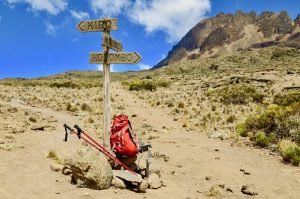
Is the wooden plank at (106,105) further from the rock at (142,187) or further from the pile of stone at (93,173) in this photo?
the rock at (142,187)

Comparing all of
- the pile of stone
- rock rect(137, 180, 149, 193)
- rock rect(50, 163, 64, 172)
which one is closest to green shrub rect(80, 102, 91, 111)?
rock rect(50, 163, 64, 172)

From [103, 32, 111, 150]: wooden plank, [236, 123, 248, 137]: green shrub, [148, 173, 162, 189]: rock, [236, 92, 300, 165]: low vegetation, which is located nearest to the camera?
[148, 173, 162, 189]: rock

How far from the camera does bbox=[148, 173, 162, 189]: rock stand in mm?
8391

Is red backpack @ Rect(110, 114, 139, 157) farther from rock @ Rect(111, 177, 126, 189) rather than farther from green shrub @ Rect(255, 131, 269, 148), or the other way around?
green shrub @ Rect(255, 131, 269, 148)

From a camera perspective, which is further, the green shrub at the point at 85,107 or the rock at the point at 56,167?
the green shrub at the point at 85,107

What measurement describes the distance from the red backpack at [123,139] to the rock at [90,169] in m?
0.86

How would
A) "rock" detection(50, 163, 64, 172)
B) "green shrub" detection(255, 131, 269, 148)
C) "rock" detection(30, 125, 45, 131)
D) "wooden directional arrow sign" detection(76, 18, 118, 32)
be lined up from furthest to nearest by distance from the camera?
"rock" detection(30, 125, 45, 131) → "green shrub" detection(255, 131, 269, 148) → "rock" detection(50, 163, 64, 172) → "wooden directional arrow sign" detection(76, 18, 118, 32)

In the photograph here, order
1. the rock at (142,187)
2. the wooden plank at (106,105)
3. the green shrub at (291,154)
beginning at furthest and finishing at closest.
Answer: the green shrub at (291,154) → the wooden plank at (106,105) → the rock at (142,187)

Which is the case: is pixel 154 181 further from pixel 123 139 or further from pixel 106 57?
pixel 106 57

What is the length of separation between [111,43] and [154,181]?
3.35 metres

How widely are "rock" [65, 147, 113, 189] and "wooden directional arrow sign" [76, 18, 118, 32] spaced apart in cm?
282

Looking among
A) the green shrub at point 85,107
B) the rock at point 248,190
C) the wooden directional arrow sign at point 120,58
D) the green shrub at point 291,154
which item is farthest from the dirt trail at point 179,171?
the green shrub at point 85,107

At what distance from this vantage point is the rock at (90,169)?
7449 millimetres

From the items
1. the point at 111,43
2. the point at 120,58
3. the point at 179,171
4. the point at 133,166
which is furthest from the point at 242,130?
the point at 111,43
